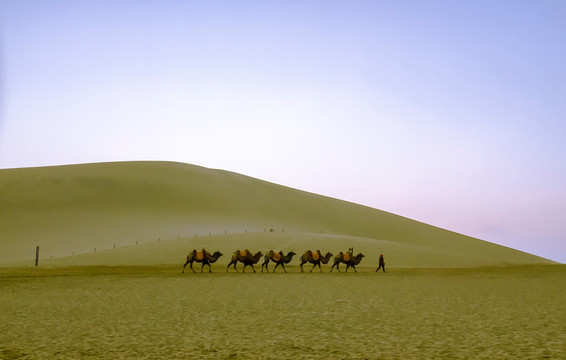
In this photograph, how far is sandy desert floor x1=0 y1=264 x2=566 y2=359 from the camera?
10133 millimetres

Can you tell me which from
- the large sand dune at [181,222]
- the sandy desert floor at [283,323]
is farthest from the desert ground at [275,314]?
the large sand dune at [181,222]

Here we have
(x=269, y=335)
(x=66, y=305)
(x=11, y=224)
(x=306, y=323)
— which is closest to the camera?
(x=269, y=335)

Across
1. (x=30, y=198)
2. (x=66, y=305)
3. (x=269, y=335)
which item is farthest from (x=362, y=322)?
(x=30, y=198)

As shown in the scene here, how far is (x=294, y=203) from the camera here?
331 feet

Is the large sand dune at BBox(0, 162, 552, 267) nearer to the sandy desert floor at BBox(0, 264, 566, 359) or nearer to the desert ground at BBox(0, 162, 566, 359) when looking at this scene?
the desert ground at BBox(0, 162, 566, 359)

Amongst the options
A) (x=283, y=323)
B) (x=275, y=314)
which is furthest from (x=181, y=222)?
(x=283, y=323)

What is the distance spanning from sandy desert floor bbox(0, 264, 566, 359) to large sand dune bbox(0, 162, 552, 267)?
27850 millimetres

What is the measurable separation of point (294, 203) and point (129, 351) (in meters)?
90.9

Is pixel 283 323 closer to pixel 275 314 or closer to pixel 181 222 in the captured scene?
pixel 275 314

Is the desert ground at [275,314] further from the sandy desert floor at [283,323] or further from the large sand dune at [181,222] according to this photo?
the large sand dune at [181,222]

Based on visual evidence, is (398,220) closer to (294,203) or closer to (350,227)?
(350,227)

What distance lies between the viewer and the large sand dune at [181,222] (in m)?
53.8

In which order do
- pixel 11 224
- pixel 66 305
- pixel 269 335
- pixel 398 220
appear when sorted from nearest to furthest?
pixel 269 335, pixel 66 305, pixel 11 224, pixel 398 220

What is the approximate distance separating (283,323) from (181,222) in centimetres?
6369
